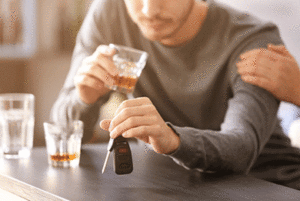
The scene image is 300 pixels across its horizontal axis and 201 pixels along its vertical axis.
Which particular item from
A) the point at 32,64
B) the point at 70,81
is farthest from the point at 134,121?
the point at 32,64

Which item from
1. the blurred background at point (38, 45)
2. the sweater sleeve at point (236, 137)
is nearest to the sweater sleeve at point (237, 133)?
the sweater sleeve at point (236, 137)

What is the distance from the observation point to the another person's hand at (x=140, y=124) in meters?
0.71

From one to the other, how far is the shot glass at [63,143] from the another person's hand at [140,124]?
16cm

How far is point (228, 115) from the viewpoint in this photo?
99 centimetres

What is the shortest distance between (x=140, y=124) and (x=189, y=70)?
1.83 feet

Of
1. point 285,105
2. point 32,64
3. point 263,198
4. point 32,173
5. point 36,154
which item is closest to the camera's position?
point 263,198

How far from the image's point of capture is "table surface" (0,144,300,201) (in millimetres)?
638

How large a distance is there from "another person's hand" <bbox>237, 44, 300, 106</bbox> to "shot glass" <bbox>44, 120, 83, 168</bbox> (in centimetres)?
49

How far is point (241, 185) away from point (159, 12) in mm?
579

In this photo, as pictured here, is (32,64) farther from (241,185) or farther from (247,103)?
(241,185)

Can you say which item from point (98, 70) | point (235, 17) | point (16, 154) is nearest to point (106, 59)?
point (98, 70)

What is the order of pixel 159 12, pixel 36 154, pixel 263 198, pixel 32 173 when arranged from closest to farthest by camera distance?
pixel 263 198, pixel 32 173, pixel 36 154, pixel 159 12

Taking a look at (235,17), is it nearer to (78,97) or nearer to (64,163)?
(78,97)

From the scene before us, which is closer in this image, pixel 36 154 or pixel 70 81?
pixel 36 154
